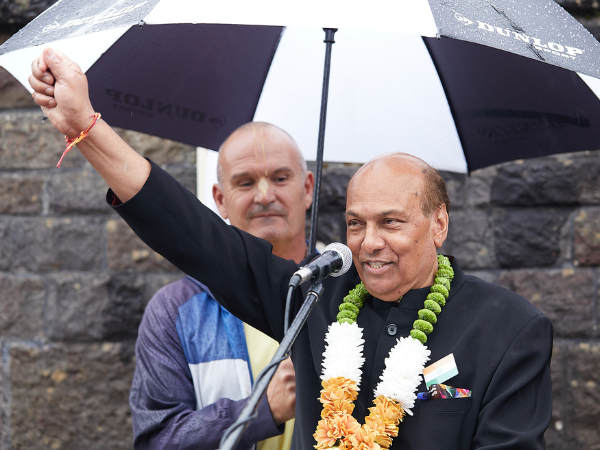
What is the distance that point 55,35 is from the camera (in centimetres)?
176

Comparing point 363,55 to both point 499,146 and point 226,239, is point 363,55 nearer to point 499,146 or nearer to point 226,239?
point 499,146

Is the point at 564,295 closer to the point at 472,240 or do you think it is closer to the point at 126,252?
the point at 472,240

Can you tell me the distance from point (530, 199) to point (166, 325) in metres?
2.27

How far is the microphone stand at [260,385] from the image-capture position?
1266 mm

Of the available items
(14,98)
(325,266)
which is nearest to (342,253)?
(325,266)

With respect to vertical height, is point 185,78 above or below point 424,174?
above

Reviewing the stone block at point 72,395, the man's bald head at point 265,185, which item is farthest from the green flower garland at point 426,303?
the stone block at point 72,395

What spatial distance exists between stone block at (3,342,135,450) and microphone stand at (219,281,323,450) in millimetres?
2669

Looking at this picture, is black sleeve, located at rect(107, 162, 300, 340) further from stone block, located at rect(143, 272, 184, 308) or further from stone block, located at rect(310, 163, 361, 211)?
stone block, located at rect(143, 272, 184, 308)

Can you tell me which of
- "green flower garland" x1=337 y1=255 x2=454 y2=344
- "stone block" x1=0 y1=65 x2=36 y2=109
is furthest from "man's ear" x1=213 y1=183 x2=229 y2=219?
"stone block" x1=0 y1=65 x2=36 y2=109

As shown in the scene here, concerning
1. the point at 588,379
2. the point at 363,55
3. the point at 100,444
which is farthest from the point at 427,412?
the point at 100,444

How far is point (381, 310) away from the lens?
222 cm

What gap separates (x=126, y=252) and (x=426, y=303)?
240 centimetres

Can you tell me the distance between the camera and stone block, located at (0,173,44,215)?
13.3 ft
